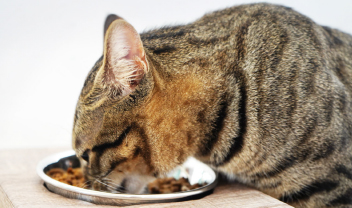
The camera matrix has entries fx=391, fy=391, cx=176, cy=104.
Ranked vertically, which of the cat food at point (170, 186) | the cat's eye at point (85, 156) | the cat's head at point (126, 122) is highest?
the cat's head at point (126, 122)

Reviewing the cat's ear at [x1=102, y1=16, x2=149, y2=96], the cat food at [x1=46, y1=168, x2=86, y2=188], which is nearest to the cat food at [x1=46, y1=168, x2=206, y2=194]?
the cat food at [x1=46, y1=168, x2=86, y2=188]

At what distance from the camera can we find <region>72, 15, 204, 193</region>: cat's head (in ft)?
3.69

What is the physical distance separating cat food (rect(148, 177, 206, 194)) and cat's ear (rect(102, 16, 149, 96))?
481 millimetres

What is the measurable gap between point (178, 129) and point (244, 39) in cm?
38

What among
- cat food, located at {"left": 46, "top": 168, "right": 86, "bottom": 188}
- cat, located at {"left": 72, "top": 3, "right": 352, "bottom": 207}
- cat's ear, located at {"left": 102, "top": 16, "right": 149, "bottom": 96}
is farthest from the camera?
cat food, located at {"left": 46, "top": 168, "right": 86, "bottom": 188}

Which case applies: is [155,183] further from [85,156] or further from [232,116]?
[232,116]

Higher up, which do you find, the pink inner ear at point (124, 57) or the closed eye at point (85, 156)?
the pink inner ear at point (124, 57)

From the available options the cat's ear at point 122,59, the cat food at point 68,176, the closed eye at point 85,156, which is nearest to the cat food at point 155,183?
the cat food at point 68,176

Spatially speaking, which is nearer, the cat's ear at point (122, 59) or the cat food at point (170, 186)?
the cat's ear at point (122, 59)

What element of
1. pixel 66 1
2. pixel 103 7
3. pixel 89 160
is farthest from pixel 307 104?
pixel 66 1

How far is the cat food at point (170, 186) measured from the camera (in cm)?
148

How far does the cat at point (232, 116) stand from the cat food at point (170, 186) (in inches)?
6.9

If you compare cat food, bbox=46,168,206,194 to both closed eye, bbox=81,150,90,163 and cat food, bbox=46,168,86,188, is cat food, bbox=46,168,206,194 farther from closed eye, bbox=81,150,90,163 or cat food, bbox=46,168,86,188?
closed eye, bbox=81,150,90,163

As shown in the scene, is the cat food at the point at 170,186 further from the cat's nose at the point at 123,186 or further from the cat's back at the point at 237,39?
the cat's back at the point at 237,39
